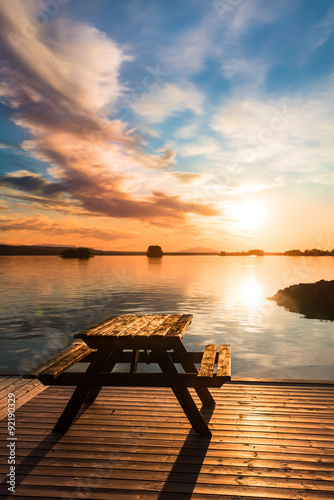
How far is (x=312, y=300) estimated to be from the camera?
32344 millimetres

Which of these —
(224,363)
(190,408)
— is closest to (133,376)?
(190,408)

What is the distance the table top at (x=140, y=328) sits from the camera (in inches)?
204

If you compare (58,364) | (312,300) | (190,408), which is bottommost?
(312,300)

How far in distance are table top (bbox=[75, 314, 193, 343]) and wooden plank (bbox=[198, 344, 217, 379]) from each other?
1.65ft

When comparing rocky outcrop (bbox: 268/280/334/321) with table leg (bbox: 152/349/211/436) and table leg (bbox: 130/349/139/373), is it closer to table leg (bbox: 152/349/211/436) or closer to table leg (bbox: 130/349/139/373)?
table leg (bbox: 130/349/139/373)

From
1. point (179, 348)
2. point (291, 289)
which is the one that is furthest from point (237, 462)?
point (291, 289)

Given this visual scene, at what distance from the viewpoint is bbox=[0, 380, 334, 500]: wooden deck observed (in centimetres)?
410

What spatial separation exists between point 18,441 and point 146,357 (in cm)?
236

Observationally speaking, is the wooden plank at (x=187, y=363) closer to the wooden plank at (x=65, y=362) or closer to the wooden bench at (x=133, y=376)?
the wooden bench at (x=133, y=376)

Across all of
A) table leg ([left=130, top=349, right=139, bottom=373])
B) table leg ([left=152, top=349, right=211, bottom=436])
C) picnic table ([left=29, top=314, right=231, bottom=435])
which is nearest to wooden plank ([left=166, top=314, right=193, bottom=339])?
picnic table ([left=29, top=314, right=231, bottom=435])

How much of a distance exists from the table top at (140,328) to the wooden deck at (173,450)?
1311 mm

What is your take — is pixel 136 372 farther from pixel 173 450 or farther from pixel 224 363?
pixel 224 363

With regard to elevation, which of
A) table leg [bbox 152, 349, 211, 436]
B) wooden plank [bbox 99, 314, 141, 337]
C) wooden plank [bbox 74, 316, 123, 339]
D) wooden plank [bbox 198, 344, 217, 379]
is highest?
wooden plank [bbox 99, 314, 141, 337]

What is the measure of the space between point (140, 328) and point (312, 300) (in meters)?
29.4
